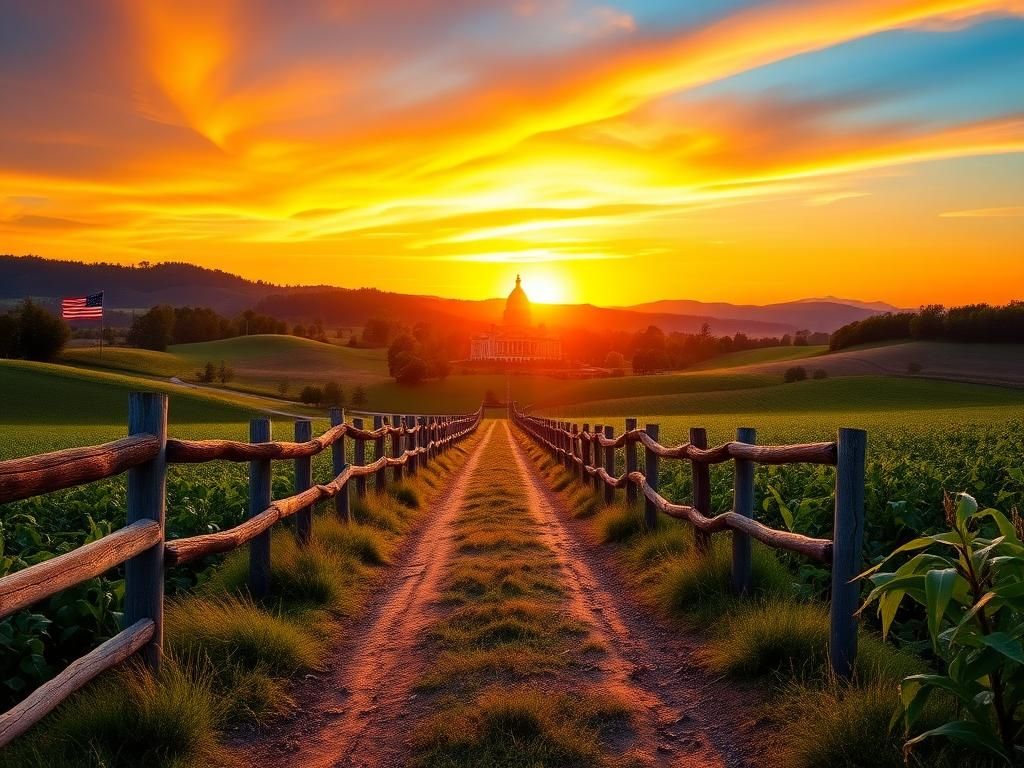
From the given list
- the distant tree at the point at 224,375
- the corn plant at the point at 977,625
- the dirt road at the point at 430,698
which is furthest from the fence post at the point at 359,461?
the distant tree at the point at 224,375

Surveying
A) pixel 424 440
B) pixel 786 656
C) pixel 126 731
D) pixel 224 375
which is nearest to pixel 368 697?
pixel 126 731

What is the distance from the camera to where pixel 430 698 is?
589cm

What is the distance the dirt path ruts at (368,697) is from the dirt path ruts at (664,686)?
157 centimetres

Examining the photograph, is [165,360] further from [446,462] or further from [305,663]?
[305,663]

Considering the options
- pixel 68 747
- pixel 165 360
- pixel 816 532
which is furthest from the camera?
pixel 165 360

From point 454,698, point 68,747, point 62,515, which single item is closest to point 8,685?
point 68,747

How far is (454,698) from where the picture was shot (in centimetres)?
577

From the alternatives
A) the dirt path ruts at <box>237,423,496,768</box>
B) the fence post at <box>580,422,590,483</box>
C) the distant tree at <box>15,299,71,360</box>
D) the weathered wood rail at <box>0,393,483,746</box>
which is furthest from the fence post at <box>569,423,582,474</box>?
the distant tree at <box>15,299,71,360</box>

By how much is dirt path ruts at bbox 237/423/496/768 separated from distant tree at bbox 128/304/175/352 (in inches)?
6723

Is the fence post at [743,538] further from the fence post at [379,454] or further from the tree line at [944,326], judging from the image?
the tree line at [944,326]

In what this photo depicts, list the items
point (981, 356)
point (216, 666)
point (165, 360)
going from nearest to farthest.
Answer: point (216, 666), point (981, 356), point (165, 360)

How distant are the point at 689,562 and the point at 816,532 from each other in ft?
7.48

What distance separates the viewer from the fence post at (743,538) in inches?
293

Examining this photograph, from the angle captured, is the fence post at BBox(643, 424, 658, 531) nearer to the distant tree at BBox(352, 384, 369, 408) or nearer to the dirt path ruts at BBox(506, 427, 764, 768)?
the dirt path ruts at BBox(506, 427, 764, 768)
